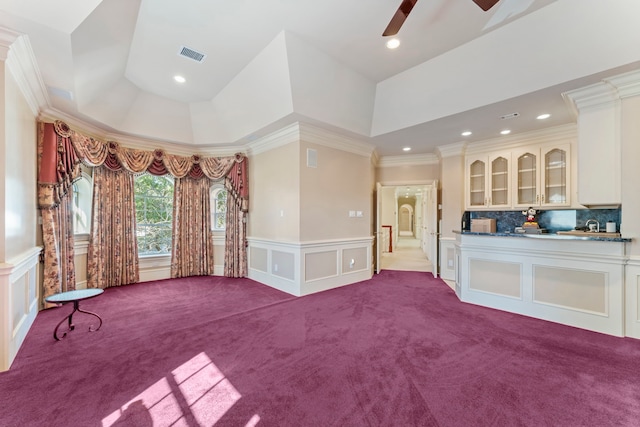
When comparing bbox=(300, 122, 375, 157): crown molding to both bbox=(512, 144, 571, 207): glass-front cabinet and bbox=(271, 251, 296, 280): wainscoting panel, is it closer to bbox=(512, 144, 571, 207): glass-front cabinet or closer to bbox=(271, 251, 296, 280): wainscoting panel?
bbox=(271, 251, 296, 280): wainscoting panel

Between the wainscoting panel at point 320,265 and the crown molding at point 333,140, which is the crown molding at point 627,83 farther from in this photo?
the wainscoting panel at point 320,265

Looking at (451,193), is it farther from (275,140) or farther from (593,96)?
(275,140)

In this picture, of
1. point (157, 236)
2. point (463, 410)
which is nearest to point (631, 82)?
point (463, 410)

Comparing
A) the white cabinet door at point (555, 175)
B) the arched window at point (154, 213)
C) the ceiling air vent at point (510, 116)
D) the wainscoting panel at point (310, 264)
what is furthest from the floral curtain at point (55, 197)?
the white cabinet door at point (555, 175)

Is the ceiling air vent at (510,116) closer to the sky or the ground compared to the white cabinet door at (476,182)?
closer to the sky

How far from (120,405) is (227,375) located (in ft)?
2.34

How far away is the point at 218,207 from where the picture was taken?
5.97 meters

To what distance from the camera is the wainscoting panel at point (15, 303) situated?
2.17m

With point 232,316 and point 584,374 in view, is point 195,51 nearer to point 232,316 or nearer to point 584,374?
point 232,316

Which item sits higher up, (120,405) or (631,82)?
(631,82)

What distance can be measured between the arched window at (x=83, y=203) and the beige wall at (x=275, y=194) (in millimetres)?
2841

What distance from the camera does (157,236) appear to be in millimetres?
5508

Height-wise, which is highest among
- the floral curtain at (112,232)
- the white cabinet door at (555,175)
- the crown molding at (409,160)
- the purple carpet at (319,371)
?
the crown molding at (409,160)

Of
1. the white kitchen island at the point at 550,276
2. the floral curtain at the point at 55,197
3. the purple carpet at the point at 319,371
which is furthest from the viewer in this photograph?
the floral curtain at the point at 55,197
